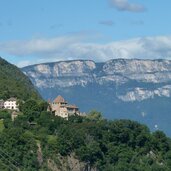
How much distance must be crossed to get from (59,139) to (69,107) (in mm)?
26818

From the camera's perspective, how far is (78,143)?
3684 inches

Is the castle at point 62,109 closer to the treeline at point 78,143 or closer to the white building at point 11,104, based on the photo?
the white building at point 11,104

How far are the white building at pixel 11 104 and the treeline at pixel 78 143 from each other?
3.00 m

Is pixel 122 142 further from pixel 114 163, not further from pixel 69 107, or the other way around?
pixel 69 107

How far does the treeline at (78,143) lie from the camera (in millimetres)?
90062

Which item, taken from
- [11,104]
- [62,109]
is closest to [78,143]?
[11,104]

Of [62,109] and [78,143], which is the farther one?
[62,109]

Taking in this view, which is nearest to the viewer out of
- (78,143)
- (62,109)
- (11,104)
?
(78,143)

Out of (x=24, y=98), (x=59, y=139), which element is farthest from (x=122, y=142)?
(x=24, y=98)

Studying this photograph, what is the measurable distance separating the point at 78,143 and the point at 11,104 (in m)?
19.5

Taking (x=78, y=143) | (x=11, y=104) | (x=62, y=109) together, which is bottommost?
(x=78, y=143)

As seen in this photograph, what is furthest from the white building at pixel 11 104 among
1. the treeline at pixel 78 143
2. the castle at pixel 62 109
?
the castle at pixel 62 109

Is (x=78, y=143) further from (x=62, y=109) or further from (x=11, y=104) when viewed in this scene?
(x=62, y=109)

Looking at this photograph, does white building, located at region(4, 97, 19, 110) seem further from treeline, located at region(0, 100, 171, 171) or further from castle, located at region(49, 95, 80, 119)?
castle, located at region(49, 95, 80, 119)
